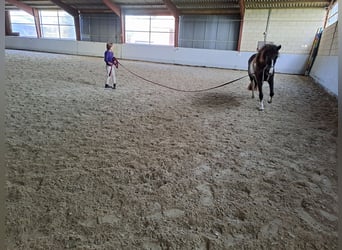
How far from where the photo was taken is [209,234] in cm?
164

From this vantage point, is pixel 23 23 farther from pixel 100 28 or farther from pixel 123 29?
pixel 123 29

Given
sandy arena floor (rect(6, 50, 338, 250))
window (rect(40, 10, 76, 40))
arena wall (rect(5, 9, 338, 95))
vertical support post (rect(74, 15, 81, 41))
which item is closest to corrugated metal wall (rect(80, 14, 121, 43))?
vertical support post (rect(74, 15, 81, 41))

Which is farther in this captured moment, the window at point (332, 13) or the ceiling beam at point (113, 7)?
the ceiling beam at point (113, 7)

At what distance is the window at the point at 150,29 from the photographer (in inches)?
669

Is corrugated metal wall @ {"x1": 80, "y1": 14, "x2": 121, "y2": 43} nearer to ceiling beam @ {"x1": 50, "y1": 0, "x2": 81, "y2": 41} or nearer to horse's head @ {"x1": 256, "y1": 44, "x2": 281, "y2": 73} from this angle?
ceiling beam @ {"x1": 50, "y1": 0, "x2": 81, "y2": 41}

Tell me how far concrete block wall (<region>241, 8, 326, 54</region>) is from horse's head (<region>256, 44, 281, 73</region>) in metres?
10.4

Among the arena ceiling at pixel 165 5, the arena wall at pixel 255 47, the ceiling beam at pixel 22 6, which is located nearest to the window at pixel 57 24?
the arena ceiling at pixel 165 5

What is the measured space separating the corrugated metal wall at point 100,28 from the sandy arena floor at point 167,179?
606 inches

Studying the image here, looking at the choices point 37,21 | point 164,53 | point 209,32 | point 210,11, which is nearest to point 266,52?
point 209,32

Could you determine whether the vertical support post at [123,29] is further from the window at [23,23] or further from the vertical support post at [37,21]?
the window at [23,23]

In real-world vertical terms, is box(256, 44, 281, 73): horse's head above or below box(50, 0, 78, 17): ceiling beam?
below

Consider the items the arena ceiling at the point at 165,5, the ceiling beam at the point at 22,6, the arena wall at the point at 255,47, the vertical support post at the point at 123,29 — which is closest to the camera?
the arena wall at the point at 255,47

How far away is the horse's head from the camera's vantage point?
15.0 feet

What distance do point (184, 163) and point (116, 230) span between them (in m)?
1.18
